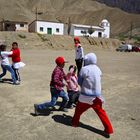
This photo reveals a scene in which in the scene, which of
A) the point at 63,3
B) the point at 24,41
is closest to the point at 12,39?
the point at 24,41

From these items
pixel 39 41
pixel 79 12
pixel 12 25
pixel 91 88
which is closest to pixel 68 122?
pixel 91 88

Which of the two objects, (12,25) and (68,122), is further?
(12,25)

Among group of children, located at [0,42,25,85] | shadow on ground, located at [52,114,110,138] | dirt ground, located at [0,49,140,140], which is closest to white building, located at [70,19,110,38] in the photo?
group of children, located at [0,42,25,85]

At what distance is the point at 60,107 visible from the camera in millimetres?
9195

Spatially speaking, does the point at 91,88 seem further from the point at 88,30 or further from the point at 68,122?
the point at 88,30

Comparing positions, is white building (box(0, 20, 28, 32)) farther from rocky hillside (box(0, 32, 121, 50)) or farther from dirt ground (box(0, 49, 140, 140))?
dirt ground (box(0, 49, 140, 140))

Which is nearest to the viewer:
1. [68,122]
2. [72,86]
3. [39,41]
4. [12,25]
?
[68,122]

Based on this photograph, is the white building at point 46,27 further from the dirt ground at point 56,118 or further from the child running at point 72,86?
the child running at point 72,86

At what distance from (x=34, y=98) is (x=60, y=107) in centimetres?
177

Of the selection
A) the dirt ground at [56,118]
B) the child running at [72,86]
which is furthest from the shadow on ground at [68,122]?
the child running at [72,86]

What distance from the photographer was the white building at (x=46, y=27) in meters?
81.6

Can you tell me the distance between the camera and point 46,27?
83.0 m

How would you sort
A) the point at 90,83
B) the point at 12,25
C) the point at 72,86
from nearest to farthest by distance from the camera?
1. the point at 90,83
2. the point at 72,86
3. the point at 12,25

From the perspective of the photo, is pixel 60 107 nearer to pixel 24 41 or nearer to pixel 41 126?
pixel 41 126
